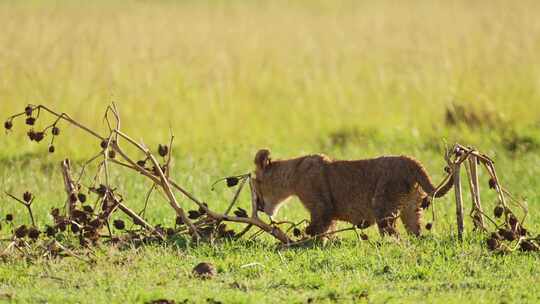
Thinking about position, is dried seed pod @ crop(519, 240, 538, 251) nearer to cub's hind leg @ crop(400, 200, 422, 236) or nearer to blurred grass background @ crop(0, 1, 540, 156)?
cub's hind leg @ crop(400, 200, 422, 236)

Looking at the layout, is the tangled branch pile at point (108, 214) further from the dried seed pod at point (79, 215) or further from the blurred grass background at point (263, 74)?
the blurred grass background at point (263, 74)

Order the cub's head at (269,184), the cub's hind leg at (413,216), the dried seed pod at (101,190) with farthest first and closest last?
the cub's head at (269,184)
the cub's hind leg at (413,216)
the dried seed pod at (101,190)

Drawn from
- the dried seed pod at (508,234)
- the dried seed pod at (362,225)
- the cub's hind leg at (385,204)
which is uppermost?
the cub's hind leg at (385,204)

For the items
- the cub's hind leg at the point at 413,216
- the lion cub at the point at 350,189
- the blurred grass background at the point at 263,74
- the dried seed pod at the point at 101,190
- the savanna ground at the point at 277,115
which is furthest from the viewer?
the blurred grass background at the point at 263,74

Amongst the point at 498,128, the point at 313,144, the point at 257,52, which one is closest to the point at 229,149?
the point at 313,144

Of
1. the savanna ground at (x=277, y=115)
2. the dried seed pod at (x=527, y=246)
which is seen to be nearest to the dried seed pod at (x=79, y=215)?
the savanna ground at (x=277, y=115)

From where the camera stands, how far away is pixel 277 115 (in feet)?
40.5

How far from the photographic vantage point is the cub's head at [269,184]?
7.16 m

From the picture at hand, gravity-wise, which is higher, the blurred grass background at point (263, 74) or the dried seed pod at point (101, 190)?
the blurred grass background at point (263, 74)

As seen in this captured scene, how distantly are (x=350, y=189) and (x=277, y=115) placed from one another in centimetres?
572

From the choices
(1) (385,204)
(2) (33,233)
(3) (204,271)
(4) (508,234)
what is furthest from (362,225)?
(2) (33,233)

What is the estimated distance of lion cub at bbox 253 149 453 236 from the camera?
6414 mm

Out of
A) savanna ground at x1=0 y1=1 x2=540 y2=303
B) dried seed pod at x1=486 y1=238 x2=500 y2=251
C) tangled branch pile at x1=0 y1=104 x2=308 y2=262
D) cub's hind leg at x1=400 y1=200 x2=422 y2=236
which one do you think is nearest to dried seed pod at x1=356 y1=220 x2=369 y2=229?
savanna ground at x1=0 y1=1 x2=540 y2=303

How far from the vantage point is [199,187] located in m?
8.84
